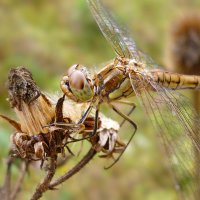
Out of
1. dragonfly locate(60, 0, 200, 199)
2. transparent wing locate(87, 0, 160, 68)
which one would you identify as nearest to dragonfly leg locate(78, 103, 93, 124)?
dragonfly locate(60, 0, 200, 199)

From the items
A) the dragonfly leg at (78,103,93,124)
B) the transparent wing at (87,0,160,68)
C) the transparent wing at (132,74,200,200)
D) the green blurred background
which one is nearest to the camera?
the dragonfly leg at (78,103,93,124)

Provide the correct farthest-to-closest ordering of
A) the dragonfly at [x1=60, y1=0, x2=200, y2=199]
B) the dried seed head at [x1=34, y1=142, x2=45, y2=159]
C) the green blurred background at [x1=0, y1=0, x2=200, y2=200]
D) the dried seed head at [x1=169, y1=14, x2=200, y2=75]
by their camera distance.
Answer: the green blurred background at [x1=0, y1=0, x2=200, y2=200]
the dried seed head at [x1=169, y1=14, x2=200, y2=75]
the dragonfly at [x1=60, y1=0, x2=200, y2=199]
the dried seed head at [x1=34, y1=142, x2=45, y2=159]

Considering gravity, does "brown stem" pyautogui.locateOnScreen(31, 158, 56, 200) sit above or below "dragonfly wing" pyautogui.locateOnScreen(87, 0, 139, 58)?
below

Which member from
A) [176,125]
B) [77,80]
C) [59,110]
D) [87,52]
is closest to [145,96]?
[176,125]

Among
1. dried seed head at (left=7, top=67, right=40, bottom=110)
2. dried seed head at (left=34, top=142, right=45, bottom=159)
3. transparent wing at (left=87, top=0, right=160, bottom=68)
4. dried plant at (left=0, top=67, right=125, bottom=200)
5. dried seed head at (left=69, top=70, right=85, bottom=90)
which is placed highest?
transparent wing at (left=87, top=0, right=160, bottom=68)

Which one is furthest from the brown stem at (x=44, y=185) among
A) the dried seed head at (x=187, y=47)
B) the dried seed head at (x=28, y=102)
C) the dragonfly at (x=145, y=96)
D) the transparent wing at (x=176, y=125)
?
the dried seed head at (x=187, y=47)

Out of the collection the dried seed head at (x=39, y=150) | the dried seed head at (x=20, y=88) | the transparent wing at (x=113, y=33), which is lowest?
the dried seed head at (x=39, y=150)

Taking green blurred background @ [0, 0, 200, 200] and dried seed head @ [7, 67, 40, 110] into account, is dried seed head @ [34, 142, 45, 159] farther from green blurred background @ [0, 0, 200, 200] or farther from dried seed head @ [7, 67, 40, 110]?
green blurred background @ [0, 0, 200, 200]

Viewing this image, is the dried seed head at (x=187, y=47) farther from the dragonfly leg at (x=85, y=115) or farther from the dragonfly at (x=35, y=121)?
the dragonfly at (x=35, y=121)
